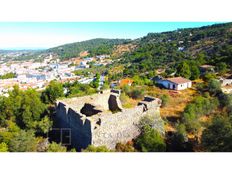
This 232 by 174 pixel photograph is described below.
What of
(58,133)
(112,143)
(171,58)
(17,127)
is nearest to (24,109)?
(17,127)

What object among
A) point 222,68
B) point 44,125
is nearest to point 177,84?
point 222,68

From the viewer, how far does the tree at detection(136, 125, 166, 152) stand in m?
8.06

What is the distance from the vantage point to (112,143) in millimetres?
8344

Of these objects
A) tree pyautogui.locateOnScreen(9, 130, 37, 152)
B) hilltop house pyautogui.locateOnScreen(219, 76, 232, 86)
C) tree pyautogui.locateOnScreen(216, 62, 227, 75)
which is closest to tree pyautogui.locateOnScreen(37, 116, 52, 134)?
tree pyautogui.locateOnScreen(9, 130, 37, 152)

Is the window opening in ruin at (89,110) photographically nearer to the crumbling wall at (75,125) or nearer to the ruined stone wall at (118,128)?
the crumbling wall at (75,125)

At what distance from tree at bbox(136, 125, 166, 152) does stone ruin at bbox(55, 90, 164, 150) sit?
367mm

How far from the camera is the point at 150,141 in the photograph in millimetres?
8172

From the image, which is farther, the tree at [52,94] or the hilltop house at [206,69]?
the hilltop house at [206,69]

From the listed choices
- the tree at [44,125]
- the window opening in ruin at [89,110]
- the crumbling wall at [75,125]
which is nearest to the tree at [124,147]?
the crumbling wall at [75,125]

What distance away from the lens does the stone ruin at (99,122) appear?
7984mm

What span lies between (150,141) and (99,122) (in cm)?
163

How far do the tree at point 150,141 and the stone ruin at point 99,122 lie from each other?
37 cm

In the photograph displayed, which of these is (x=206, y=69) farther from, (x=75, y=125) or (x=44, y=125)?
(x=75, y=125)
